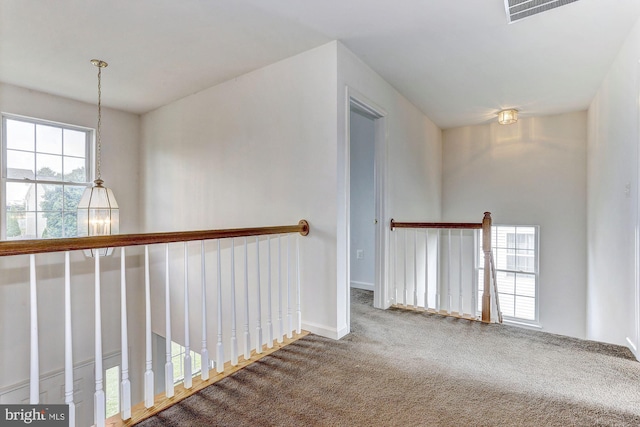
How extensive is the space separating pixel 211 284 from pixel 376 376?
2.15 meters

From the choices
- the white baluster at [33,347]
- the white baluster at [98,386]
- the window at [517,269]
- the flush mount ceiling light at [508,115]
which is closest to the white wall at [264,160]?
the white baluster at [98,386]

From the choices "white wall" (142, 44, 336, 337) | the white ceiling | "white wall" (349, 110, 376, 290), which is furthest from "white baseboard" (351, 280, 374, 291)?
the white ceiling

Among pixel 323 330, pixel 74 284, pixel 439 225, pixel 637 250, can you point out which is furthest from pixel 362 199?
pixel 74 284

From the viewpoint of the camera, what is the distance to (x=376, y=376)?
6.39 ft

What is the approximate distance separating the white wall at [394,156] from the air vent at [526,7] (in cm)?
118

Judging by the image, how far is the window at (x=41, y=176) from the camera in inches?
134

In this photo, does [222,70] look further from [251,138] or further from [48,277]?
[48,277]

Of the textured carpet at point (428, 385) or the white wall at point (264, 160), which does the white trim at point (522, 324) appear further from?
the white wall at point (264, 160)

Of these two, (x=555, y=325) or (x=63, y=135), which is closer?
(x=63, y=135)

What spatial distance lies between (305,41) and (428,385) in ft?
8.49

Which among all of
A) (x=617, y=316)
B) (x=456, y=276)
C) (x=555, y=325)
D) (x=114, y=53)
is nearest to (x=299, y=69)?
(x=114, y=53)

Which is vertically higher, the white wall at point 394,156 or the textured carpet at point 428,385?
the white wall at point 394,156

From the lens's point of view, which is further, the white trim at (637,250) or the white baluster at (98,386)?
the white trim at (637,250)

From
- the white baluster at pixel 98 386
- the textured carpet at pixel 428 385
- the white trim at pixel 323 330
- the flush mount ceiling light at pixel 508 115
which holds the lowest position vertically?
the textured carpet at pixel 428 385
